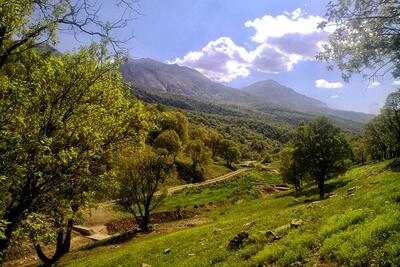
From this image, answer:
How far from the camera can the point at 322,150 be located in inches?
2223

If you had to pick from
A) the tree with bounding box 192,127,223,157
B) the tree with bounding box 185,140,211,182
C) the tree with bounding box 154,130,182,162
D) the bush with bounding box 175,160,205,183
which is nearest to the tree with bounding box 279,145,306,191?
the tree with bounding box 154,130,182,162

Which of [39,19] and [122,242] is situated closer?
[39,19]

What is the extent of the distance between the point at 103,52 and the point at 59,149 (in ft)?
16.0

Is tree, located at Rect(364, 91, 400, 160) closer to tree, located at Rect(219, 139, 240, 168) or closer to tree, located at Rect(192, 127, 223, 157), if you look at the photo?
tree, located at Rect(219, 139, 240, 168)

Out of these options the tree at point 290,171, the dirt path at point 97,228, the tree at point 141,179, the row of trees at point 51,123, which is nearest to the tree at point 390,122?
the tree at point 290,171

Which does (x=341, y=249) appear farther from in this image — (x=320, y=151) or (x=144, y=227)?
(x=320, y=151)

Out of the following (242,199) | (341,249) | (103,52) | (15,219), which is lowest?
(242,199)

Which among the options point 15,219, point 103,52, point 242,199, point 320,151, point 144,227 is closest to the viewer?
point 15,219

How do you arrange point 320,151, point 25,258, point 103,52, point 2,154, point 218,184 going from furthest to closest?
point 218,184, point 320,151, point 25,258, point 103,52, point 2,154

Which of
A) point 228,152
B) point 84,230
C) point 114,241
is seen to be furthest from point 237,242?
point 228,152

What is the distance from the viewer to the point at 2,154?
40.8 ft

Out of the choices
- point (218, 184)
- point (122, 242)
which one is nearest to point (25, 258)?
point (122, 242)

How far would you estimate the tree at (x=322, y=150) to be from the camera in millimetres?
56219

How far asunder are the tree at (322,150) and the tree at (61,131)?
143ft
